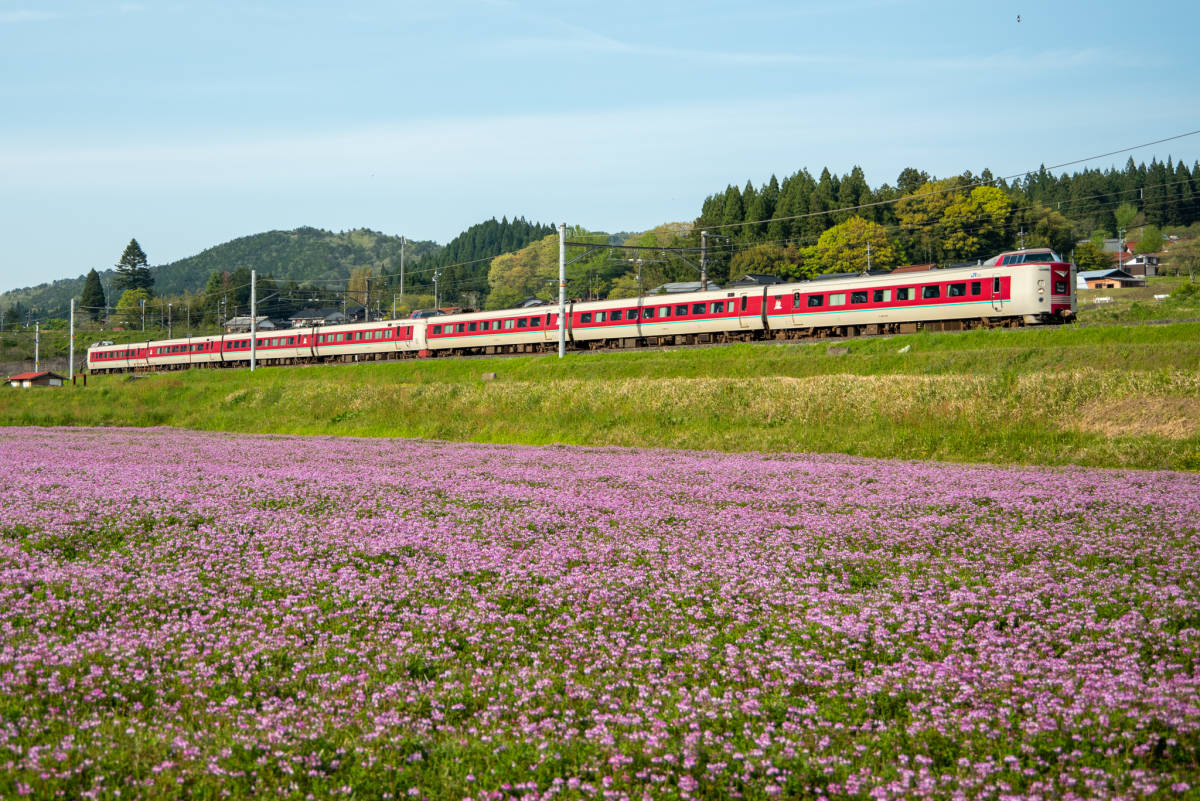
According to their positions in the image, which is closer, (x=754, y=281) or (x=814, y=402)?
(x=814, y=402)

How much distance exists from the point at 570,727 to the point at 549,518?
26.7 feet

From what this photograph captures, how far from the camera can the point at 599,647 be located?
8508 mm

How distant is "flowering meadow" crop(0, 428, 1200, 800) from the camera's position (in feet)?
19.7

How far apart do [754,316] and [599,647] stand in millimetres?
42642

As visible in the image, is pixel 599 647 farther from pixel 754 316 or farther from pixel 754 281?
pixel 754 281

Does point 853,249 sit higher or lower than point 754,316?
higher

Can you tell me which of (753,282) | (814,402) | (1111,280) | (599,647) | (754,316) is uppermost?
(1111,280)

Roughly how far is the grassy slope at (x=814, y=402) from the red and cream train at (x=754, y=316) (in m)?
4.91

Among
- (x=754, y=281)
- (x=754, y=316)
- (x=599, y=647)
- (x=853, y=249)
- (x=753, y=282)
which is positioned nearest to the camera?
(x=599, y=647)

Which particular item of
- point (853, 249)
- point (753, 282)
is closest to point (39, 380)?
point (753, 282)

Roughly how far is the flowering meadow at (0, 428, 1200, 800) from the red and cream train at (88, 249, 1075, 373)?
26.7 meters

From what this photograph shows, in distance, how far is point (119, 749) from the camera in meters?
6.14

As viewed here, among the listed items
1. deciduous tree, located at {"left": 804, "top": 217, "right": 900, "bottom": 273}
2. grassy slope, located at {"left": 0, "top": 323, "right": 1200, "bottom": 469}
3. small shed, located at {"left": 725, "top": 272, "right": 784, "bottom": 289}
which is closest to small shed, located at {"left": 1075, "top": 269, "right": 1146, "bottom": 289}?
deciduous tree, located at {"left": 804, "top": 217, "right": 900, "bottom": 273}

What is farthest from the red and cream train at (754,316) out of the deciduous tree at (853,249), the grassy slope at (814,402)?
the deciduous tree at (853,249)
